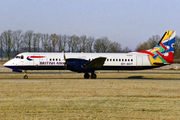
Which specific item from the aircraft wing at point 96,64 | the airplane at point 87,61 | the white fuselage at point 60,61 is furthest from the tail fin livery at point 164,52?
the aircraft wing at point 96,64

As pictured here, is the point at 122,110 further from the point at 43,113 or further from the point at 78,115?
the point at 43,113

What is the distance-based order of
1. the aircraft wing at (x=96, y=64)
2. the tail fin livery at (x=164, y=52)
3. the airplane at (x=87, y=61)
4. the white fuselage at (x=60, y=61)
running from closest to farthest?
the aircraft wing at (x=96, y=64), the airplane at (x=87, y=61), the white fuselage at (x=60, y=61), the tail fin livery at (x=164, y=52)

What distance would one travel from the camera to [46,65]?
103 feet

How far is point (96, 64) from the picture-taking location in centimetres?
3058

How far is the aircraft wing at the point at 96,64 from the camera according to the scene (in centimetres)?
3002

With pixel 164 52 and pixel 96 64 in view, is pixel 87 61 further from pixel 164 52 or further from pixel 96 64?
pixel 164 52

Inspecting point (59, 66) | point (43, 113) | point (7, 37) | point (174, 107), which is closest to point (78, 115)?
point (43, 113)

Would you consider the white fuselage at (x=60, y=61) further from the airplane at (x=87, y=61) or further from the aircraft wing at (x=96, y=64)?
the aircraft wing at (x=96, y=64)

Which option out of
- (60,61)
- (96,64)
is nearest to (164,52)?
(96,64)

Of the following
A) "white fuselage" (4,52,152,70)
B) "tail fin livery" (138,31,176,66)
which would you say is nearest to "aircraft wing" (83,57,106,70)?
"white fuselage" (4,52,152,70)

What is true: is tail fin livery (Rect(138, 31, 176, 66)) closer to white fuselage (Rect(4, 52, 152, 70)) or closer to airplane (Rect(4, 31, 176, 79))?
airplane (Rect(4, 31, 176, 79))

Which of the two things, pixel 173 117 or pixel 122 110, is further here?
pixel 122 110

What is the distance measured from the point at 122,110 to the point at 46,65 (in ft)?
67.9

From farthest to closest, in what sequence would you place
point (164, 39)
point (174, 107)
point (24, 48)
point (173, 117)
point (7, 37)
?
point (7, 37)
point (24, 48)
point (164, 39)
point (174, 107)
point (173, 117)
